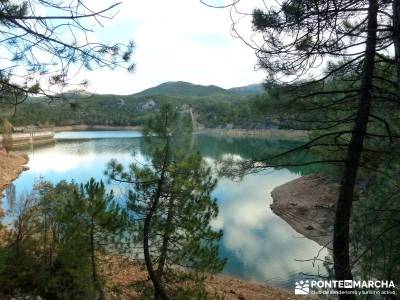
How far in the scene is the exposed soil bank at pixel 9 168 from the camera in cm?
2985

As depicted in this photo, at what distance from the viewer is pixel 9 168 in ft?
113

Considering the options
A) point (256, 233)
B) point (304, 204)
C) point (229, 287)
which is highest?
point (304, 204)

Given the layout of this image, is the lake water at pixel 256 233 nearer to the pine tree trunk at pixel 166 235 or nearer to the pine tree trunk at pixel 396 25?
the pine tree trunk at pixel 166 235

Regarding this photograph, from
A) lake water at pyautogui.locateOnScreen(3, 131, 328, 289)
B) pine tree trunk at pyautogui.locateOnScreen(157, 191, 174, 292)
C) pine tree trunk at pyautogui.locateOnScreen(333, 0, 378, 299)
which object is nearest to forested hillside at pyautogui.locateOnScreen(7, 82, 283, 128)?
lake water at pyautogui.locateOnScreen(3, 131, 328, 289)

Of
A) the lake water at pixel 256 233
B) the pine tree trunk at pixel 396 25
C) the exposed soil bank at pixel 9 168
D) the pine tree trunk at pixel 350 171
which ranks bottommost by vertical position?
the lake water at pixel 256 233

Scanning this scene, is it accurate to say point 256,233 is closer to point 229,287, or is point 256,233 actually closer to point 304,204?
Answer: point 304,204

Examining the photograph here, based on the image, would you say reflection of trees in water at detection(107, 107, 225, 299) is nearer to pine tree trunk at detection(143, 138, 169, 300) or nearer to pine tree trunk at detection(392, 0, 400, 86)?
pine tree trunk at detection(143, 138, 169, 300)

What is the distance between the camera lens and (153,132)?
7.52 m

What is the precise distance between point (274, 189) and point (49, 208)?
21572 millimetres

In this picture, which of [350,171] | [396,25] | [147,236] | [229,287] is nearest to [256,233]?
[229,287]

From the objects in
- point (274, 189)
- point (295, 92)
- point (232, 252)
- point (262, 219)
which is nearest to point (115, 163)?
point (295, 92)

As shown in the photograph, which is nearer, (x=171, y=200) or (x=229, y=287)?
(x=171, y=200)

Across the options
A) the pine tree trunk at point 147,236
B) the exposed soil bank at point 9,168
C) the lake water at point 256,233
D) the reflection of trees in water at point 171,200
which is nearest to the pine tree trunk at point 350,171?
the lake water at point 256,233

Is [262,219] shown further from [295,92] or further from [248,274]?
[295,92]
